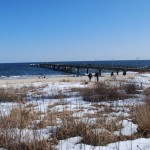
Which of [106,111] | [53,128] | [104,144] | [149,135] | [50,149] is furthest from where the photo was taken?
[106,111]

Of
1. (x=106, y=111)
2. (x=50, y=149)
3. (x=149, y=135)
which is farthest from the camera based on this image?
(x=106, y=111)

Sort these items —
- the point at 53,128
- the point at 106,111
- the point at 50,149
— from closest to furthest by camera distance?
the point at 50,149, the point at 53,128, the point at 106,111

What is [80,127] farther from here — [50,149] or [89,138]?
[50,149]

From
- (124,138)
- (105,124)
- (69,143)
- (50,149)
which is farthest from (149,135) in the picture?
(50,149)

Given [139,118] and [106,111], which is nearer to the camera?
[139,118]

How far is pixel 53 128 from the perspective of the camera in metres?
6.48

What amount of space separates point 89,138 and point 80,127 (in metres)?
0.47

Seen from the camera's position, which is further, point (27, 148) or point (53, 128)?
point (53, 128)

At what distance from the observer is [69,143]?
5555 mm

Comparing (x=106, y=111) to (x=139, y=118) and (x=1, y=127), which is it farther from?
(x=1, y=127)

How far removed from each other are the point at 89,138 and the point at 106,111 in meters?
3.04

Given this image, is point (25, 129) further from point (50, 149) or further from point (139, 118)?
point (139, 118)

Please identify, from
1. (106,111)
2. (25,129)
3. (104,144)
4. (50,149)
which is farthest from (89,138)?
(106,111)

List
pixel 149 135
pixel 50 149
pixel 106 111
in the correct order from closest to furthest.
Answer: pixel 50 149
pixel 149 135
pixel 106 111
